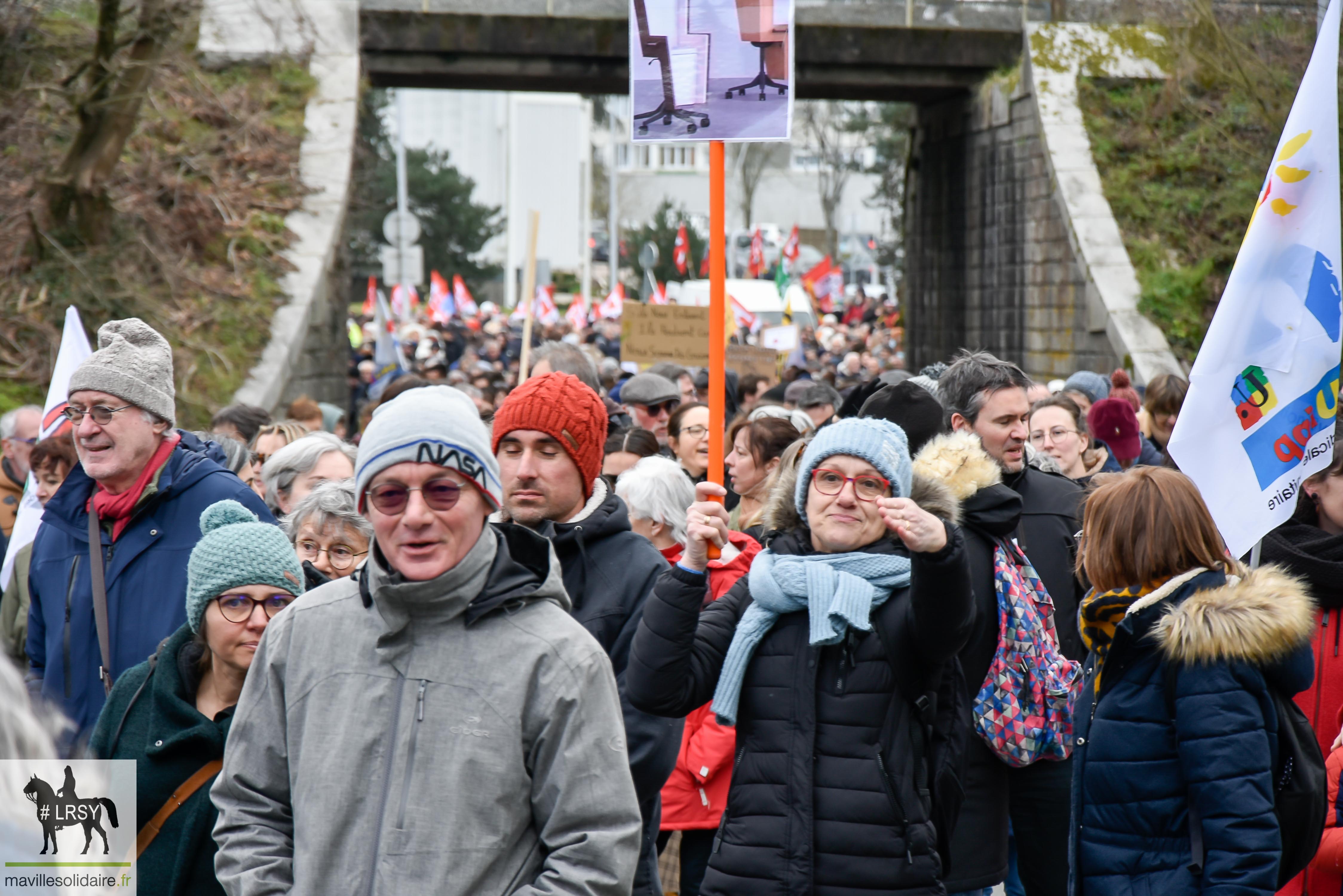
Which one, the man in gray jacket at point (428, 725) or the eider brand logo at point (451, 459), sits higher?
the eider brand logo at point (451, 459)

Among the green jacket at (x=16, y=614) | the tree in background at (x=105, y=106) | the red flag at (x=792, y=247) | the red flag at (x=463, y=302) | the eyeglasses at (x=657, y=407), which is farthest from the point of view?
the red flag at (x=463, y=302)

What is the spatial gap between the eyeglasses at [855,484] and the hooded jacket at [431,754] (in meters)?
1.10

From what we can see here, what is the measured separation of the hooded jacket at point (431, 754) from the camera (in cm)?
241

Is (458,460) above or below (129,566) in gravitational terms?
above

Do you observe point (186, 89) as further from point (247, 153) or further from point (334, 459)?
point (334, 459)

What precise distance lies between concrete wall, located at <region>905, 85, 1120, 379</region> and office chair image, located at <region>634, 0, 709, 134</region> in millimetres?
14177

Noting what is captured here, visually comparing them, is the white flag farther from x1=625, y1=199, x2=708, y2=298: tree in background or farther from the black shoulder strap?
x1=625, y1=199, x2=708, y2=298: tree in background

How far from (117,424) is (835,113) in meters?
51.9

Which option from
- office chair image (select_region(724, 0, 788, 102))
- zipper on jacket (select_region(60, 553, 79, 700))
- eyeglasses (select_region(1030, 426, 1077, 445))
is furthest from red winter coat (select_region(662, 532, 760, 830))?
eyeglasses (select_region(1030, 426, 1077, 445))

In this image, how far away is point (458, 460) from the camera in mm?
2580

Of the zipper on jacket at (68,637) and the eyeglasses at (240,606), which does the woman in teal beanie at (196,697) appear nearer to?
the eyeglasses at (240,606)

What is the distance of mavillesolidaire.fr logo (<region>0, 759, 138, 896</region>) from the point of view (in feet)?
8.94

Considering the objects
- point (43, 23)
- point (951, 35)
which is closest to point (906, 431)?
point (43, 23)

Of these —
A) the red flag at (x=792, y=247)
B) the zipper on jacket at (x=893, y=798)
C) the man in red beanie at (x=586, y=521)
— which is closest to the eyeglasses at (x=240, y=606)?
the man in red beanie at (x=586, y=521)
